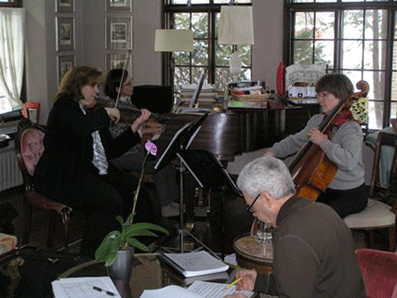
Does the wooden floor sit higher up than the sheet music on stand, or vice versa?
the sheet music on stand

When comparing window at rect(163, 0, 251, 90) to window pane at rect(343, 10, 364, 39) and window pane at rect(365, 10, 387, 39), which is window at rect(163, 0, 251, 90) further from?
window pane at rect(365, 10, 387, 39)

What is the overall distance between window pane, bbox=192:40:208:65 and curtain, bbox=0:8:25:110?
1.81 m

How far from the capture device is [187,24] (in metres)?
7.46

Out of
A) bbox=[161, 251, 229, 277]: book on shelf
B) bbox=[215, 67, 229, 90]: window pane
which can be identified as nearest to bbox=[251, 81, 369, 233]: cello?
bbox=[161, 251, 229, 277]: book on shelf

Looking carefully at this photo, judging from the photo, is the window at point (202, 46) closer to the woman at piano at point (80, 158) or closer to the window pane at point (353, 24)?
the window pane at point (353, 24)

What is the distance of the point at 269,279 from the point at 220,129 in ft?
8.66

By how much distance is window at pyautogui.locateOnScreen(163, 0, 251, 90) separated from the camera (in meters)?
7.30

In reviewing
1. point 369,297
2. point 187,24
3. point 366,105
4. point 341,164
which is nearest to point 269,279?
point 369,297

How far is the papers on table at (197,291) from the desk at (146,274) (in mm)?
82

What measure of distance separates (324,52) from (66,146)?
131 inches

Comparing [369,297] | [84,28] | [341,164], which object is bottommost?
[369,297]

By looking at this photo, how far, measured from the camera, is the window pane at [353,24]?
21.8 ft

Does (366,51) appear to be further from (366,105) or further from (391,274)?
(391,274)

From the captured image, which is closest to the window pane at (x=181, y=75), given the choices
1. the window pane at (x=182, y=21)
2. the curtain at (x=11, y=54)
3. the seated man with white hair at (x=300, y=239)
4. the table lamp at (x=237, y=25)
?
the window pane at (x=182, y=21)
